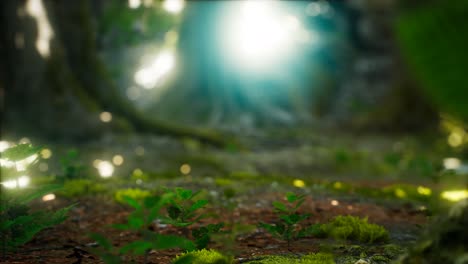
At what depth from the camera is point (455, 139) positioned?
13055 mm

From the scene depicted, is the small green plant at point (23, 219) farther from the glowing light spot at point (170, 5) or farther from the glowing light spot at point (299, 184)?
the glowing light spot at point (170, 5)

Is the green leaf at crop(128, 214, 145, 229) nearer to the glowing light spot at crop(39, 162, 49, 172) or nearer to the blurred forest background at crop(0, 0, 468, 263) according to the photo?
the blurred forest background at crop(0, 0, 468, 263)

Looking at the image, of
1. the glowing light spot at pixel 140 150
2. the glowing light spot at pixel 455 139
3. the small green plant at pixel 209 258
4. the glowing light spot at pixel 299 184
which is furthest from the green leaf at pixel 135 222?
the glowing light spot at pixel 455 139

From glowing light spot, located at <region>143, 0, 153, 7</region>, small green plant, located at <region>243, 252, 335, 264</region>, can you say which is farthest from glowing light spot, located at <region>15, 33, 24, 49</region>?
small green plant, located at <region>243, 252, 335, 264</region>

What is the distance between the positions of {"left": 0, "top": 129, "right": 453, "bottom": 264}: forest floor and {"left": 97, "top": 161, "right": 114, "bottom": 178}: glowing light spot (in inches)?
7.4

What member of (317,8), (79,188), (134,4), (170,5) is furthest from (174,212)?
(317,8)

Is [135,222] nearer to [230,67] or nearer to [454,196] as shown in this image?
[454,196]

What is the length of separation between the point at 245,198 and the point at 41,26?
5.98 metres

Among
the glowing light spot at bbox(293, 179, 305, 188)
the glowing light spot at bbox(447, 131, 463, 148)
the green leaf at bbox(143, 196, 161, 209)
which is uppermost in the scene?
the glowing light spot at bbox(447, 131, 463, 148)

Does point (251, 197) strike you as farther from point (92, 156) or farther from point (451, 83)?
point (451, 83)

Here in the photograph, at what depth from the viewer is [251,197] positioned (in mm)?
4270

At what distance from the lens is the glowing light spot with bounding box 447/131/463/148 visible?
494 inches

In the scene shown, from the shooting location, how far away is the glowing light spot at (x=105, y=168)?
629 cm

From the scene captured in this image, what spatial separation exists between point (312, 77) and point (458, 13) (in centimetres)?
1067
